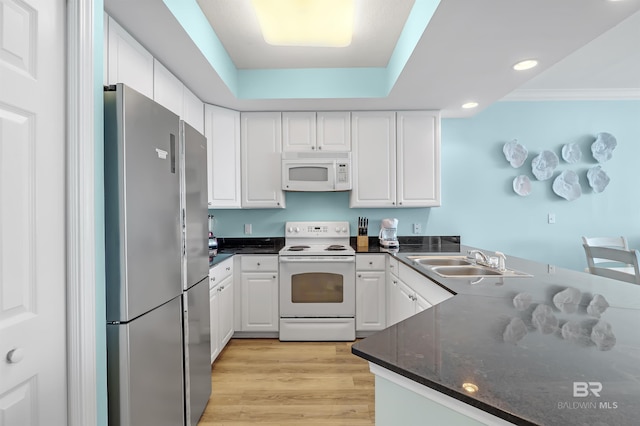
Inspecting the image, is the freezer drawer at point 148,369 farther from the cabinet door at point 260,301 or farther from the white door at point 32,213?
the cabinet door at point 260,301

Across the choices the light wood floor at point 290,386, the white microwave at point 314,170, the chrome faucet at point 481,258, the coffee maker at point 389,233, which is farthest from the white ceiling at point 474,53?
the light wood floor at point 290,386

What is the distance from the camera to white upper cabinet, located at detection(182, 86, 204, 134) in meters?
2.54

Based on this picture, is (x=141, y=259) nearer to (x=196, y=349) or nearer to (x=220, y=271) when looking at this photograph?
(x=196, y=349)

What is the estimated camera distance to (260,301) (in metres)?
3.03

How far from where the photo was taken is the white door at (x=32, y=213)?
85cm

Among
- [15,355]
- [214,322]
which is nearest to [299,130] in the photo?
[214,322]

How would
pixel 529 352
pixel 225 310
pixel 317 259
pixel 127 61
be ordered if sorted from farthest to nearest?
pixel 317 259, pixel 225 310, pixel 127 61, pixel 529 352

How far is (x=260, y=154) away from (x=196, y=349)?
2.02 m

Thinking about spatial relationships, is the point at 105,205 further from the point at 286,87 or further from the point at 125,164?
the point at 286,87

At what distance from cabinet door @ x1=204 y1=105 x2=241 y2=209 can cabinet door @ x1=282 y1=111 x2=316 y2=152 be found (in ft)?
1.65

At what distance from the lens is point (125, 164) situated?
3.88 feet

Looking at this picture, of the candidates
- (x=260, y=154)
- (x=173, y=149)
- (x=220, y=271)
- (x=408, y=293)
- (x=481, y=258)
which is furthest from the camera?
(x=260, y=154)

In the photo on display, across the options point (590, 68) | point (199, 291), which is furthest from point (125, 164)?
point (590, 68)

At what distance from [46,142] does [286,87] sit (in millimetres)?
2215
